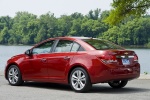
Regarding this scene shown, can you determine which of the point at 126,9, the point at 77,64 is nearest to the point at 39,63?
the point at 77,64

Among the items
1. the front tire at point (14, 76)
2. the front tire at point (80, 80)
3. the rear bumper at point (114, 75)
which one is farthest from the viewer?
the front tire at point (14, 76)

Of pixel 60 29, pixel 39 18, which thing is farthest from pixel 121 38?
pixel 39 18

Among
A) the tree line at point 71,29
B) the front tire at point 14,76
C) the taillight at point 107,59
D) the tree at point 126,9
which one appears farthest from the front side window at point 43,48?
the tree line at point 71,29

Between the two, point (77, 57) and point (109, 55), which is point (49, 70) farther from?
point (109, 55)

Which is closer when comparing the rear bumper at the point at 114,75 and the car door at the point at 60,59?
the rear bumper at the point at 114,75

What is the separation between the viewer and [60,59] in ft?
32.5

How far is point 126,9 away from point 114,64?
1559 cm

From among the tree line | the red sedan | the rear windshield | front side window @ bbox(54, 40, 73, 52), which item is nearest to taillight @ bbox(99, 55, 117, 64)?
the red sedan

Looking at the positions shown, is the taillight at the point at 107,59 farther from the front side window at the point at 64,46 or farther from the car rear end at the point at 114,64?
the front side window at the point at 64,46

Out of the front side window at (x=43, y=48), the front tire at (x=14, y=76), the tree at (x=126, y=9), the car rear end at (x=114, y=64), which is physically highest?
the tree at (x=126, y=9)

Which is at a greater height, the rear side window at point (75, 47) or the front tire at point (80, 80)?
the rear side window at point (75, 47)

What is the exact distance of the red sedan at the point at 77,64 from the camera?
9.20 metres

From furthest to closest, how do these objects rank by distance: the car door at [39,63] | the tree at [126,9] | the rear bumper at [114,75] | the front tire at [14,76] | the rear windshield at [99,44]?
the tree at [126,9]
the front tire at [14,76]
the car door at [39,63]
the rear windshield at [99,44]
the rear bumper at [114,75]

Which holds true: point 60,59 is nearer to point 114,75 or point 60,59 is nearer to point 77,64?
point 77,64
